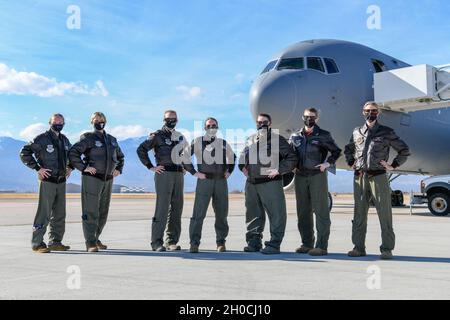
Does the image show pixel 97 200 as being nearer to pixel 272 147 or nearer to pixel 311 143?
pixel 272 147

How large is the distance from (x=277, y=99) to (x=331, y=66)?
8.20 ft

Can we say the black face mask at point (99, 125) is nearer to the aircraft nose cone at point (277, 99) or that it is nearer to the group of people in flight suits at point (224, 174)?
the group of people in flight suits at point (224, 174)

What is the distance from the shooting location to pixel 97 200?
26.1 ft

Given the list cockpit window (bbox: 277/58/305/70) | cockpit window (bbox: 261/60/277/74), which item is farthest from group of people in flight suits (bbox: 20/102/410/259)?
cockpit window (bbox: 261/60/277/74)

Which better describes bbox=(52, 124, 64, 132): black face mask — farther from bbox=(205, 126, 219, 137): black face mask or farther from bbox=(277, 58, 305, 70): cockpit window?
bbox=(277, 58, 305, 70): cockpit window

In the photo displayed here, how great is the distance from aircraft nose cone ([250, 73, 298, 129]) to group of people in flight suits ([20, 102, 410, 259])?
6.17 meters

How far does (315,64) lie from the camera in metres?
15.3

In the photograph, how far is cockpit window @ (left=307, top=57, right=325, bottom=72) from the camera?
15188 mm

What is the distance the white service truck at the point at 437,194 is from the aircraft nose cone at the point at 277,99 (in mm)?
5824

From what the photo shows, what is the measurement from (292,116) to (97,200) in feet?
24.7

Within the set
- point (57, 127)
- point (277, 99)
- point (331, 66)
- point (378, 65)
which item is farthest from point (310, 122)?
point (378, 65)

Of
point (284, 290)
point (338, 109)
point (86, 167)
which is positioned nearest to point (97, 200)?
point (86, 167)

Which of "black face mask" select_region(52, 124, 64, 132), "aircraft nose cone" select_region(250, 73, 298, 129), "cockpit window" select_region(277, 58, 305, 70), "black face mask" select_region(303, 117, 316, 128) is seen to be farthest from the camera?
"cockpit window" select_region(277, 58, 305, 70)
